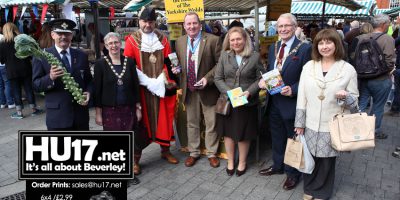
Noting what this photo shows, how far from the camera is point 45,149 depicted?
1.56 metres

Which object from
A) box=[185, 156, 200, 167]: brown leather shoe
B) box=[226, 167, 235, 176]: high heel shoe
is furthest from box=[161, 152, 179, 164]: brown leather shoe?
box=[226, 167, 235, 176]: high heel shoe

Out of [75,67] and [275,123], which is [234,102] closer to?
[275,123]

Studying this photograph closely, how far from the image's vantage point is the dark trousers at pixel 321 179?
10.2ft

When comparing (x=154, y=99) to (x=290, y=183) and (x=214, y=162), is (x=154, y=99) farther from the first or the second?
(x=290, y=183)

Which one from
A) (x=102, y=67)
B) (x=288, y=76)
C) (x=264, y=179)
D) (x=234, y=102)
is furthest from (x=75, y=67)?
(x=264, y=179)

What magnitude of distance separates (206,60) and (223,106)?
25.4 inches

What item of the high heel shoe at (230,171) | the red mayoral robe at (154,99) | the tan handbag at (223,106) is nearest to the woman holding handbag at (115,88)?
the red mayoral robe at (154,99)

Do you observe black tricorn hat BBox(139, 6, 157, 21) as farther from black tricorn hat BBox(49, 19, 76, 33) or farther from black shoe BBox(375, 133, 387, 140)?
black shoe BBox(375, 133, 387, 140)

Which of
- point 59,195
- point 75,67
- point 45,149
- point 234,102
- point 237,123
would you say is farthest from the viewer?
point 237,123

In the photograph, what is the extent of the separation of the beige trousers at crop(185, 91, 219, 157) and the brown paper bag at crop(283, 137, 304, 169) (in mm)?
1169

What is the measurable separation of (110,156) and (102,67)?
2.07 metres

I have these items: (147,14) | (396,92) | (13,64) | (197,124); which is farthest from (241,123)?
(13,64)

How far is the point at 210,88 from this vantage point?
13.0 ft

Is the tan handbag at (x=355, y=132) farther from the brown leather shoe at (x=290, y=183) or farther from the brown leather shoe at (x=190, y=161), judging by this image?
the brown leather shoe at (x=190, y=161)
